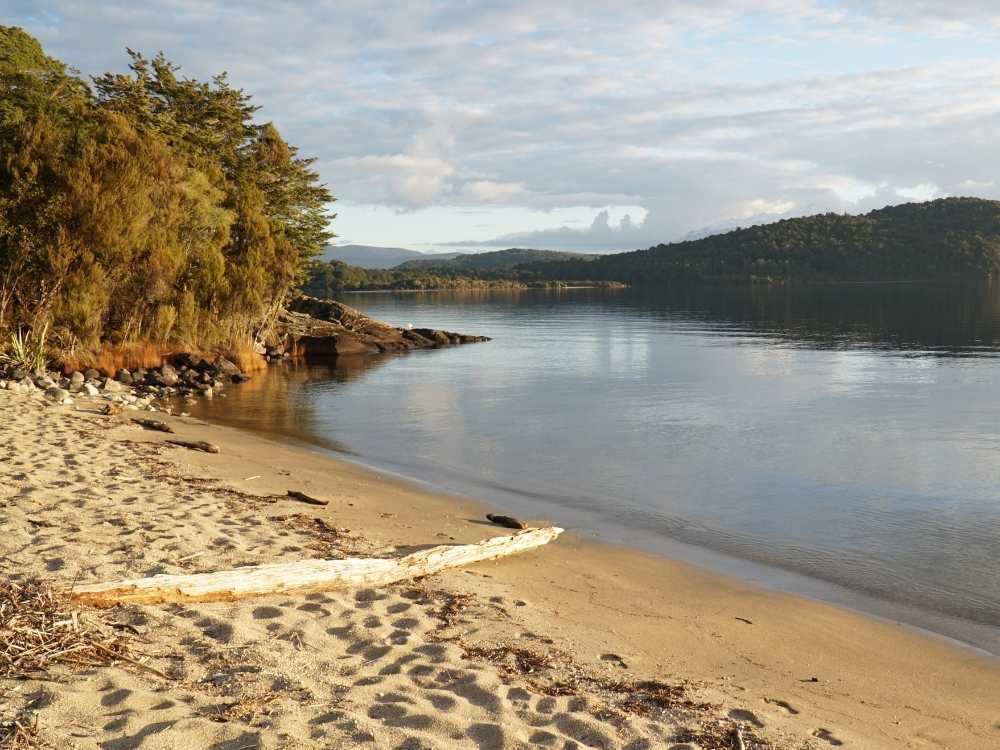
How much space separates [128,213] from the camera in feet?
94.9

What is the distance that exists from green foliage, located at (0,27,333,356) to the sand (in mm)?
17233

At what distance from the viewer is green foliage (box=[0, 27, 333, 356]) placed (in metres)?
27.9

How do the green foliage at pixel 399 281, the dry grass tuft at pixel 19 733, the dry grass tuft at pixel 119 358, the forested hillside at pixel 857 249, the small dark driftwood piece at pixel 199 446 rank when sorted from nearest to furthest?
the dry grass tuft at pixel 19 733 < the small dark driftwood piece at pixel 199 446 < the dry grass tuft at pixel 119 358 < the forested hillside at pixel 857 249 < the green foliage at pixel 399 281

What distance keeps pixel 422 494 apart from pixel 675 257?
164 m

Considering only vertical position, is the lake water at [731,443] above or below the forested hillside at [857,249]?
below

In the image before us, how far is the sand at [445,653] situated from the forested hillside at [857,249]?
14937cm

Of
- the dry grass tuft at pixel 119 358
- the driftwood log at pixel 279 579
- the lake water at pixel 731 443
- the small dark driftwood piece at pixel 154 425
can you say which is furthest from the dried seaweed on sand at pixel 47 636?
the dry grass tuft at pixel 119 358

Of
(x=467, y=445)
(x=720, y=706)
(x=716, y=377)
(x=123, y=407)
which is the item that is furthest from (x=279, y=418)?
(x=720, y=706)

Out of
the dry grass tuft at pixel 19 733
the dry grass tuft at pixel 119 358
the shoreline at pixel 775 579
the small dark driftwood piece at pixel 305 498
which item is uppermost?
the dry grass tuft at pixel 119 358

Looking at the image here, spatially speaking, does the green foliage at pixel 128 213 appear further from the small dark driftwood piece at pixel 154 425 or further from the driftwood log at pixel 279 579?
the driftwood log at pixel 279 579

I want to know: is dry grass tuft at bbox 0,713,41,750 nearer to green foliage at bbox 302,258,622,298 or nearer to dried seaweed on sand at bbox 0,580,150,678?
dried seaweed on sand at bbox 0,580,150,678

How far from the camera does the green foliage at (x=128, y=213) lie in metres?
27.9

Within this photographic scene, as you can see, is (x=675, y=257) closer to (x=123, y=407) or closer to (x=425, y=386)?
(x=425, y=386)

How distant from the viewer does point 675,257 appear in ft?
570
